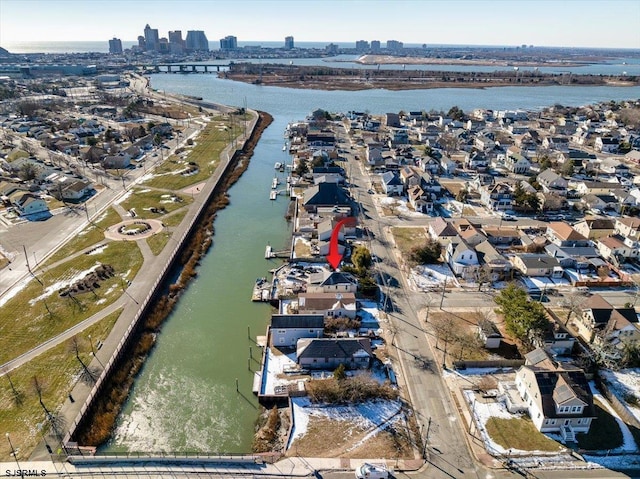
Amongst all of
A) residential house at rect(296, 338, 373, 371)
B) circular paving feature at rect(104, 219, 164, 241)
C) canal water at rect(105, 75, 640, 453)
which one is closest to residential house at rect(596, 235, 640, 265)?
residential house at rect(296, 338, 373, 371)

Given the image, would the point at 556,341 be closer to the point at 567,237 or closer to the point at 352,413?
the point at 352,413

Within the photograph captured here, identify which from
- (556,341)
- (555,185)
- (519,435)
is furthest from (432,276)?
(555,185)

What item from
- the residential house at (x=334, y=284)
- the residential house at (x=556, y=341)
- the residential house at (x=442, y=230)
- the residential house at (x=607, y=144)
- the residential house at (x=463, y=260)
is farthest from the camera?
the residential house at (x=607, y=144)

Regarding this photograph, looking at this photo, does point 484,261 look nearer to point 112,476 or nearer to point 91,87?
point 112,476

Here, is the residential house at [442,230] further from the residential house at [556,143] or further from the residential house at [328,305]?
the residential house at [556,143]

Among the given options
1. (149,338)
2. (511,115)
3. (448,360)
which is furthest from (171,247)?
(511,115)

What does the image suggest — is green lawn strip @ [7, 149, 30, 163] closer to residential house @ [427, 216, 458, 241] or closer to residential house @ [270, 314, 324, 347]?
residential house @ [270, 314, 324, 347]

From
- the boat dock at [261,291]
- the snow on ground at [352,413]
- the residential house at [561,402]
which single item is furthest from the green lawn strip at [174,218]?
the residential house at [561,402]
